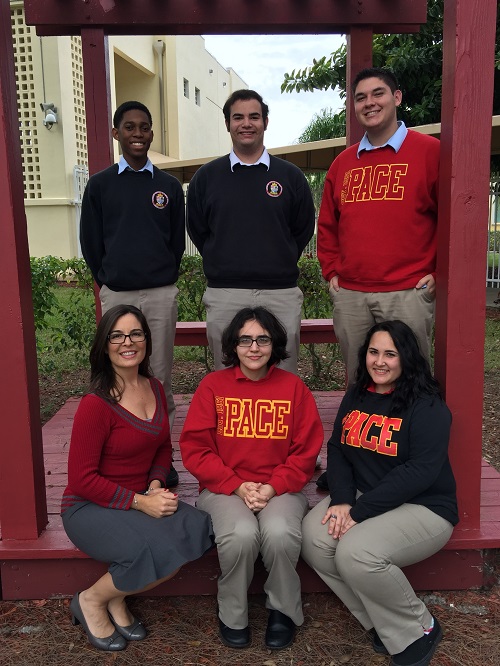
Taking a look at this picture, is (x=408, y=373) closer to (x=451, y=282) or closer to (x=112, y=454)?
(x=451, y=282)

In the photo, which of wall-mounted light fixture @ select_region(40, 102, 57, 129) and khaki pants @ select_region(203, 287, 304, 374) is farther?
wall-mounted light fixture @ select_region(40, 102, 57, 129)

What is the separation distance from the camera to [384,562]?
2.43 meters

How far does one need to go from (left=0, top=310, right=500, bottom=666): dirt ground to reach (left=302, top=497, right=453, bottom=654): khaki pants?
167 mm

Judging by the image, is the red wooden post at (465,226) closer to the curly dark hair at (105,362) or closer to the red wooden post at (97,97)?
the curly dark hair at (105,362)

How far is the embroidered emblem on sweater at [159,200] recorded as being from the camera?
11.5 feet

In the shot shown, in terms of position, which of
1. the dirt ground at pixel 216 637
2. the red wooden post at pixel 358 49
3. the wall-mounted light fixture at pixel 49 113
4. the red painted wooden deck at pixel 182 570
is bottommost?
the dirt ground at pixel 216 637

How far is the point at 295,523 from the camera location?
103 inches

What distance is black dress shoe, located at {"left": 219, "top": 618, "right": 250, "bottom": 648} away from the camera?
8.52 ft

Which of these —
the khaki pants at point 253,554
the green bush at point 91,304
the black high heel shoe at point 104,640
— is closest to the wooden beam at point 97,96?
the green bush at point 91,304

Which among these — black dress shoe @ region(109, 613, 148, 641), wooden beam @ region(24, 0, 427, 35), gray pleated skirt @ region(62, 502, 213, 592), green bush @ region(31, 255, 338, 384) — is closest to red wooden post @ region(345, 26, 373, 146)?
wooden beam @ region(24, 0, 427, 35)

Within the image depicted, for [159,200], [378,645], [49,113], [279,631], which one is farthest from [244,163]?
[49,113]

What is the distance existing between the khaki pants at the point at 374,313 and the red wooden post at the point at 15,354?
1.49 m

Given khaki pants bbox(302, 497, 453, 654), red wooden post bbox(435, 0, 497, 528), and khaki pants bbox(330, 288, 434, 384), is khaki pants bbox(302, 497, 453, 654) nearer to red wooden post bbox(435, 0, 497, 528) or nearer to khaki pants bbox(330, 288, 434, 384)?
red wooden post bbox(435, 0, 497, 528)

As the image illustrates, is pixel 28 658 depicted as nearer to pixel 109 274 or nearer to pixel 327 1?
pixel 109 274
